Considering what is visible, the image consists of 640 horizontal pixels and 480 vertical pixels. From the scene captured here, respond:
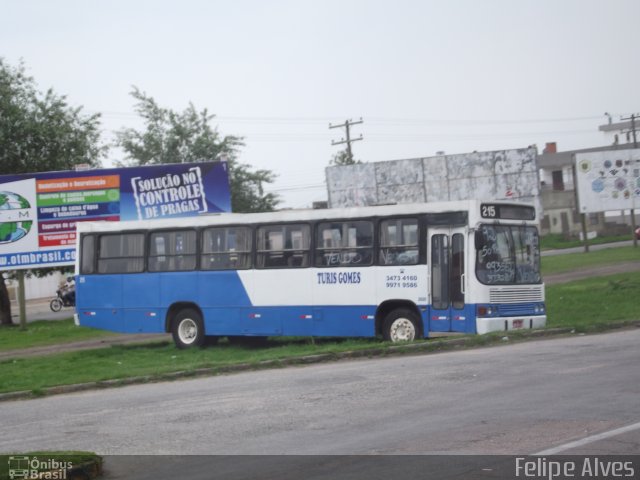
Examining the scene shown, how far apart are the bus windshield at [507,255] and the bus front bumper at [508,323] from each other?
2.47 feet

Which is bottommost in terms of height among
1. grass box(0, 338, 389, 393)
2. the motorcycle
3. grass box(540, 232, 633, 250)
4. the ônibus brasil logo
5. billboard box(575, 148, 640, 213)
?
the ônibus brasil logo

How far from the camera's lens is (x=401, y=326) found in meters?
20.9

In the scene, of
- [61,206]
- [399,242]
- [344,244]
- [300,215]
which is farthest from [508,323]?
[61,206]

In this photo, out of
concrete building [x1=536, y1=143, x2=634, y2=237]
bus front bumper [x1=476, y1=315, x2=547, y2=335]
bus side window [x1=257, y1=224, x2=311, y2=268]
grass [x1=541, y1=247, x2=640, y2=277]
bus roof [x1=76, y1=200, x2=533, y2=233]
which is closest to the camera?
bus front bumper [x1=476, y1=315, x2=547, y2=335]

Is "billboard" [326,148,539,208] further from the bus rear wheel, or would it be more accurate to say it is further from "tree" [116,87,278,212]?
the bus rear wheel

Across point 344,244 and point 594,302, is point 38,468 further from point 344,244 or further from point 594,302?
point 594,302

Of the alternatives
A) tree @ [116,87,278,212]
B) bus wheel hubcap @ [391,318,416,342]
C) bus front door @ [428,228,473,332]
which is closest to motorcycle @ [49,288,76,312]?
tree @ [116,87,278,212]

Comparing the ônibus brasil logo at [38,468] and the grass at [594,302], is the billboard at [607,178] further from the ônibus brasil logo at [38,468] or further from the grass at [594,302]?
the ônibus brasil logo at [38,468]

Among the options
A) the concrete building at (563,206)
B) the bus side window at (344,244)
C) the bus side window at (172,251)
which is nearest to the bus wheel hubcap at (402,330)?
the bus side window at (344,244)

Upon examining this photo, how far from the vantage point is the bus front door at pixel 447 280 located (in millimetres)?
20111

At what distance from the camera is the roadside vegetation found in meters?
17.9

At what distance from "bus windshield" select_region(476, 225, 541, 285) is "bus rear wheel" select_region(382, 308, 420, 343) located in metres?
1.81

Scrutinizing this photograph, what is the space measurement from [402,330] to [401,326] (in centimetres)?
10

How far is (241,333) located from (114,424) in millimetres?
11138
